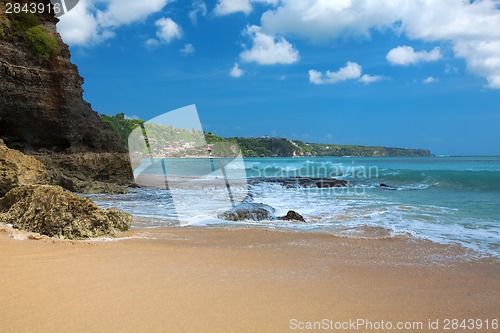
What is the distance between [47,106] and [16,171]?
872 cm

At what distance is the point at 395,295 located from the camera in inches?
128

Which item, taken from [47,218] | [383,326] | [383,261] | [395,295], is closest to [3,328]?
[383,326]

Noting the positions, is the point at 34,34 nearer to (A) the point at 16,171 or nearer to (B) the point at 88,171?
(B) the point at 88,171

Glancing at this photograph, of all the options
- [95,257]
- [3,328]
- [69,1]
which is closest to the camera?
[3,328]

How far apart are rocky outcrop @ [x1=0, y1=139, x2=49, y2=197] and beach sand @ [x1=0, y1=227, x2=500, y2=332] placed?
10.1ft

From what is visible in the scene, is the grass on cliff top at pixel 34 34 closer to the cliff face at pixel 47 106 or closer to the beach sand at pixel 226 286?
the cliff face at pixel 47 106

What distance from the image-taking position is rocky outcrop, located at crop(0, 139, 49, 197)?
7.34 metres

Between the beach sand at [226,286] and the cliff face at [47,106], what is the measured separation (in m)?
10.4

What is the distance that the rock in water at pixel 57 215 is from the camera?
5.19 meters

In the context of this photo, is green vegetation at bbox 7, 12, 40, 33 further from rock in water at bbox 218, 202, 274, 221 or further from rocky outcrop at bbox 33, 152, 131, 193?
rock in water at bbox 218, 202, 274, 221

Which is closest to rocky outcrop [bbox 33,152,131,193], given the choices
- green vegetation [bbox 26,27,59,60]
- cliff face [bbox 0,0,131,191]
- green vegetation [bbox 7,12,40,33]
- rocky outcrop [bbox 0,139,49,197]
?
cliff face [bbox 0,0,131,191]

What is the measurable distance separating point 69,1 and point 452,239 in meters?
12.9

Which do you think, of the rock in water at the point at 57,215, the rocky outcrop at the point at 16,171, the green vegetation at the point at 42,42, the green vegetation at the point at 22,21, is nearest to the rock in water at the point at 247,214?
the rock in water at the point at 57,215

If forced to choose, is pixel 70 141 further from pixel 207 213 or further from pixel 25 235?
pixel 25 235
